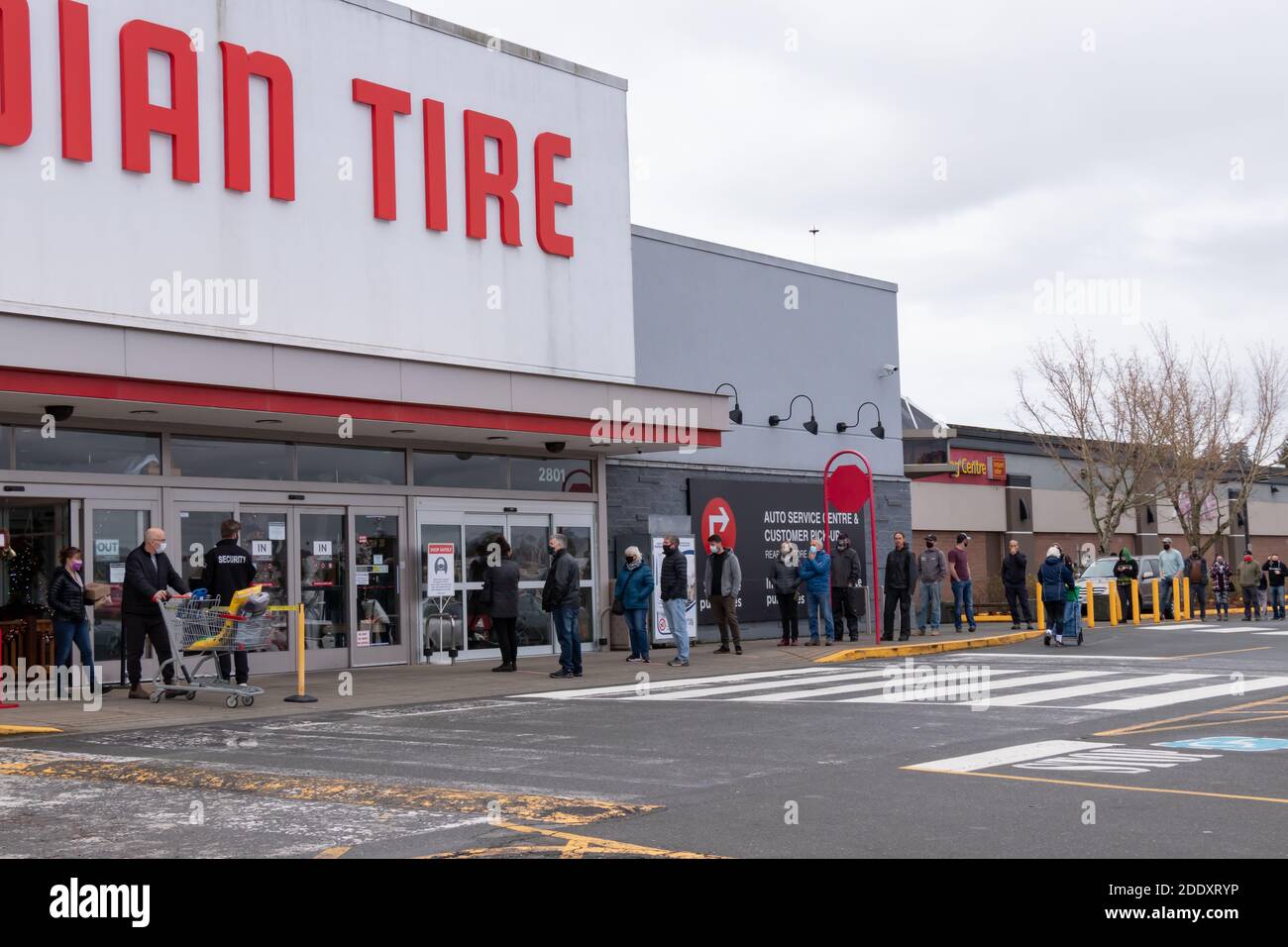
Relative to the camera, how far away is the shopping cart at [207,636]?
1467 centimetres

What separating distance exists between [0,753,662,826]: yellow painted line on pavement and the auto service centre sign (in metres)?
7.44

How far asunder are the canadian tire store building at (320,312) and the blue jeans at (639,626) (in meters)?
2.82

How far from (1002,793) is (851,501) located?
15258 mm

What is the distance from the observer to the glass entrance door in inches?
798

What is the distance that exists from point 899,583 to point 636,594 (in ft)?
20.7

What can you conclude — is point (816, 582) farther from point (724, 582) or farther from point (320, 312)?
point (320, 312)

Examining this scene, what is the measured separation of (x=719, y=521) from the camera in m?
25.8

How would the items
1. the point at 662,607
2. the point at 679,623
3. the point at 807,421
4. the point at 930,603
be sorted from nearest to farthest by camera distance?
the point at 679,623 → the point at 662,607 → the point at 930,603 → the point at 807,421

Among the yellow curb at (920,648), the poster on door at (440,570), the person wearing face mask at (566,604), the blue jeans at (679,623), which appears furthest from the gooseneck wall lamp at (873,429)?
the person wearing face mask at (566,604)

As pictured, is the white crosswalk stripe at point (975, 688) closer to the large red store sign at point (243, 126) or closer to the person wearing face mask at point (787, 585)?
the person wearing face mask at point (787, 585)

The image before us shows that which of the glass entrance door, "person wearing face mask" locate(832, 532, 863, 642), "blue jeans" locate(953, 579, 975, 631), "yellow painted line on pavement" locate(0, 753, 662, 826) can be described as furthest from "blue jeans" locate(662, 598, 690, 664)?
"yellow painted line on pavement" locate(0, 753, 662, 826)

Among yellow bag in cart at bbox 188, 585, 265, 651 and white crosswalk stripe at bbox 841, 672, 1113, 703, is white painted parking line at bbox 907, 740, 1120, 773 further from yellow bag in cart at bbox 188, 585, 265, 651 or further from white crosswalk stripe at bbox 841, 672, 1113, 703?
yellow bag in cart at bbox 188, 585, 265, 651

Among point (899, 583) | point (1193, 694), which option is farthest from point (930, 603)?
point (1193, 694)
